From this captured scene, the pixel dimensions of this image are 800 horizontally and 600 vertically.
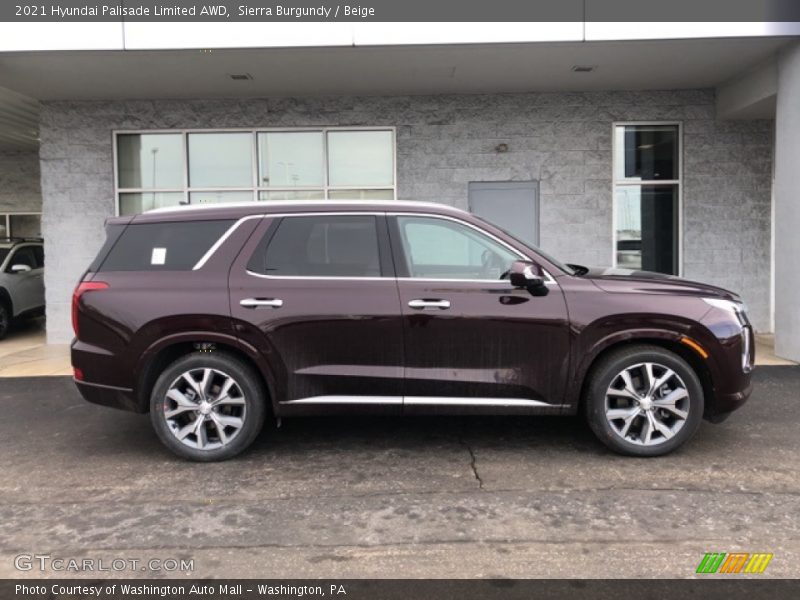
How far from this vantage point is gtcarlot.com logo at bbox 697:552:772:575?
10.5ft

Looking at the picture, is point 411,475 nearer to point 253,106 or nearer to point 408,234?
point 408,234

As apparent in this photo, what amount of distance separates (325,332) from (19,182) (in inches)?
624

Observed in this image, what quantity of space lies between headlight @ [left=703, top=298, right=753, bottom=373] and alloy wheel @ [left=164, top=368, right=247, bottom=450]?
3495 millimetres

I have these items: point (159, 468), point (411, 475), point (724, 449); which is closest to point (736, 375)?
point (724, 449)

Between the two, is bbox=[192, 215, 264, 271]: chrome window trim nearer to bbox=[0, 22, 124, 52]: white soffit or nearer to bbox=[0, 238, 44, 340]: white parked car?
bbox=[0, 22, 124, 52]: white soffit

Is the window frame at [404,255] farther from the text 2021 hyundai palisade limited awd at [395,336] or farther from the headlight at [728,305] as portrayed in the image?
the headlight at [728,305]

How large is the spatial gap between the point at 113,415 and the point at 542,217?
259 inches

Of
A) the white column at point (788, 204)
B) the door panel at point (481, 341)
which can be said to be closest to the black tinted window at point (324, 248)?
the door panel at point (481, 341)

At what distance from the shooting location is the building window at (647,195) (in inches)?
394

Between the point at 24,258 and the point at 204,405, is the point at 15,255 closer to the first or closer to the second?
the point at 24,258

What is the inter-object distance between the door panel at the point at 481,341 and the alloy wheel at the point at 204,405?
1279 mm

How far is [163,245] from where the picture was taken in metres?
4.86

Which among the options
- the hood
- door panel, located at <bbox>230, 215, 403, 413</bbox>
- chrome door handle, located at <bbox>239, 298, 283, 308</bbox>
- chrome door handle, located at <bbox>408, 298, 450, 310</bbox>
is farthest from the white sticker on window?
the hood

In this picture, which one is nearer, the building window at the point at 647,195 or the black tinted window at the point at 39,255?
the building window at the point at 647,195
